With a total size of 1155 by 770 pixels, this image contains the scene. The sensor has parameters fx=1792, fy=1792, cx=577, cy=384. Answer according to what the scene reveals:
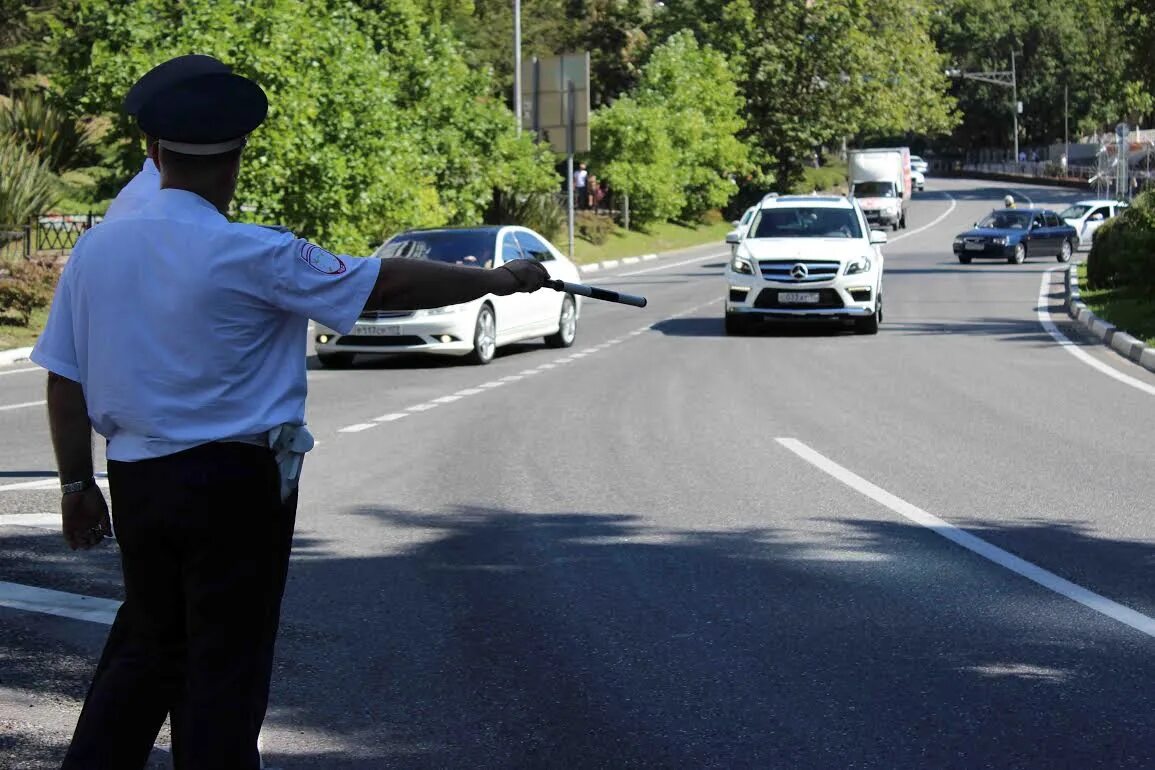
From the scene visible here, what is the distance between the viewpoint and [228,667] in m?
3.64

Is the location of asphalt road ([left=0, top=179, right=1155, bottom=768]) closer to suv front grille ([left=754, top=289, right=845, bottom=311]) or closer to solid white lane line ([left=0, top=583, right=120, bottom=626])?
solid white lane line ([left=0, top=583, right=120, bottom=626])

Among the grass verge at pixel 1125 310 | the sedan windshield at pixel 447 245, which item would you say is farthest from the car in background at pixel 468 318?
the grass verge at pixel 1125 310

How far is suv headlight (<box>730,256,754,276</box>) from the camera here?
2345 centimetres

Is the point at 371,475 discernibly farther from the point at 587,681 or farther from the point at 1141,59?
the point at 1141,59

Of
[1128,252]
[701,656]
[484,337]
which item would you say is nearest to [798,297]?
[484,337]

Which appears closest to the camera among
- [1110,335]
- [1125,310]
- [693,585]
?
[693,585]

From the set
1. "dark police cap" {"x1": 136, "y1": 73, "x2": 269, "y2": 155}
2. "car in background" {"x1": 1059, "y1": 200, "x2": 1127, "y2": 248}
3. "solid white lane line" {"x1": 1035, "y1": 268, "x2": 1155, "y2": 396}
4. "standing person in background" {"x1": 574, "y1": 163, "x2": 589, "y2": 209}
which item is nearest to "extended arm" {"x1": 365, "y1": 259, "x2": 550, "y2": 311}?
"dark police cap" {"x1": 136, "y1": 73, "x2": 269, "y2": 155}

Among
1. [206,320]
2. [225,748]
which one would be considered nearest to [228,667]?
[225,748]

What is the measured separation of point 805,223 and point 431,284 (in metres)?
21.2

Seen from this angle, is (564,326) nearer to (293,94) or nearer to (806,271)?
(806,271)

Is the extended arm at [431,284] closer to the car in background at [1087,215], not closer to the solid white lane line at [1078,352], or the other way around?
the solid white lane line at [1078,352]

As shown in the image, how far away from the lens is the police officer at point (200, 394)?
3.56 m

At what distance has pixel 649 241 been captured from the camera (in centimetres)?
6103

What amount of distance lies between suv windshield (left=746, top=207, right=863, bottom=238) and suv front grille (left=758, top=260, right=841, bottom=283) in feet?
3.34
